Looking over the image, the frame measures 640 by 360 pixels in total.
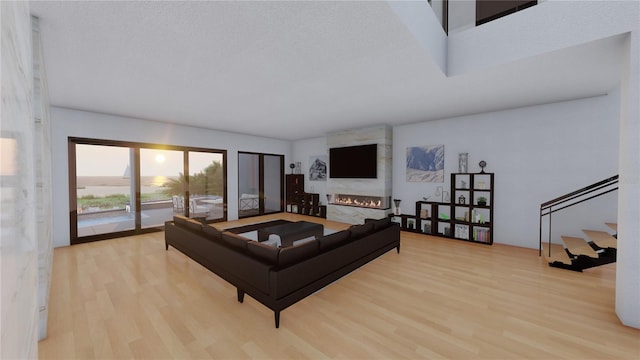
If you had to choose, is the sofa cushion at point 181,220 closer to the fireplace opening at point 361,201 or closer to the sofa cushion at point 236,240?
the sofa cushion at point 236,240

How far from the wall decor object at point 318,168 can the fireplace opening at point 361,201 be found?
103cm

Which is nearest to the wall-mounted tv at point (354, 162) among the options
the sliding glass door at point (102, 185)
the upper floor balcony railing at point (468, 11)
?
the upper floor balcony railing at point (468, 11)

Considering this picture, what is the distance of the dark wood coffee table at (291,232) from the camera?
473 centimetres

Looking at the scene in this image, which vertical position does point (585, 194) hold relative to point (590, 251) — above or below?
above

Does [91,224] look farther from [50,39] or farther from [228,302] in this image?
[228,302]

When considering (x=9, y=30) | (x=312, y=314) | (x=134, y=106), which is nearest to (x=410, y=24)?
(x=9, y=30)

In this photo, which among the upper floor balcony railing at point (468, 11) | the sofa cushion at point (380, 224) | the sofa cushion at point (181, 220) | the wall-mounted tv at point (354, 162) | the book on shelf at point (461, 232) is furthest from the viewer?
the wall-mounted tv at point (354, 162)

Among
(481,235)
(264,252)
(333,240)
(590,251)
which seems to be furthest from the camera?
(481,235)

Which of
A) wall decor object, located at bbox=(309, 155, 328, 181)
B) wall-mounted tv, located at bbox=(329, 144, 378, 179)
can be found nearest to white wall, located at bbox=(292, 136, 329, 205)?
wall decor object, located at bbox=(309, 155, 328, 181)

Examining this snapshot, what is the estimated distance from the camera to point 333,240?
3260 mm

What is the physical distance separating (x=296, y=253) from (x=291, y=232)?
2168 millimetres

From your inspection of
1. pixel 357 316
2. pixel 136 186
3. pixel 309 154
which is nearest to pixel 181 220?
pixel 136 186

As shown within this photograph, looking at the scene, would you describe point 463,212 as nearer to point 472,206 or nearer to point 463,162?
point 472,206

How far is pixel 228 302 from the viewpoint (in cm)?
289
